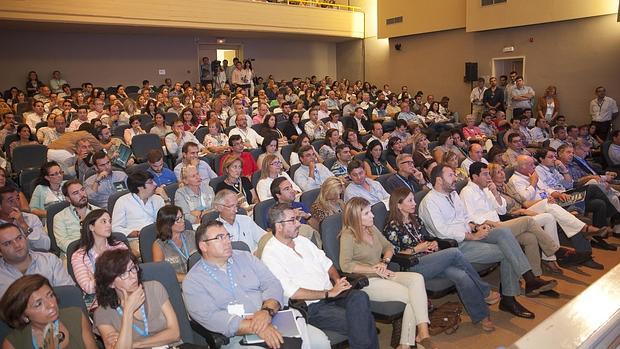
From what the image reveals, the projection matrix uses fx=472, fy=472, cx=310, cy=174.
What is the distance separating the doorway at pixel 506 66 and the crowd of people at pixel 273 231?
4.83m

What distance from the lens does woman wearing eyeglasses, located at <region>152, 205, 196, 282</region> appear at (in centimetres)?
322

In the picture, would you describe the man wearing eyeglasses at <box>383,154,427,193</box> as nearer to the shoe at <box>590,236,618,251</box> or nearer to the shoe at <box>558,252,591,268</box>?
the shoe at <box>558,252,591,268</box>

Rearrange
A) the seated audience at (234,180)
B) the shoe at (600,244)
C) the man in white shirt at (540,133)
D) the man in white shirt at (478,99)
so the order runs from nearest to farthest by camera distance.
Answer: the seated audience at (234,180) < the shoe at (600,244) < the man in white shirt at (540,133) < the man in white shirt at (478,99)

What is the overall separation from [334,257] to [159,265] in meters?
1.30

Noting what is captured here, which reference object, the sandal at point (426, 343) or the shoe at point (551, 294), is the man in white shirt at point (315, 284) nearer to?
the sandal at point (426, 343)

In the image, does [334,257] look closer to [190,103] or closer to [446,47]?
[190,103]

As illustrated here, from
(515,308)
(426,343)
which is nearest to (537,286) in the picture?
(515,308)

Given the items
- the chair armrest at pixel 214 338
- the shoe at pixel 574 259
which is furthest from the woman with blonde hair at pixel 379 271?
the shoe at pixel 574 259

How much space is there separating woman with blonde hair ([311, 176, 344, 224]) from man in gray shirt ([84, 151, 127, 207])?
84.2 inches

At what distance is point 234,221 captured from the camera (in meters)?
3.54

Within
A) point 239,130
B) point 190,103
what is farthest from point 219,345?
point 190,103

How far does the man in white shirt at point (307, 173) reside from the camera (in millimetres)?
5398

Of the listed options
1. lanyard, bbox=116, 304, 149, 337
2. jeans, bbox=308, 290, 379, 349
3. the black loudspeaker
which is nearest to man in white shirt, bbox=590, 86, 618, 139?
the black loudspeaker

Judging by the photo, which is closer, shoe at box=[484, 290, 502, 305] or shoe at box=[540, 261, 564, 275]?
shoe at box=[484, 290, 502, 305]
